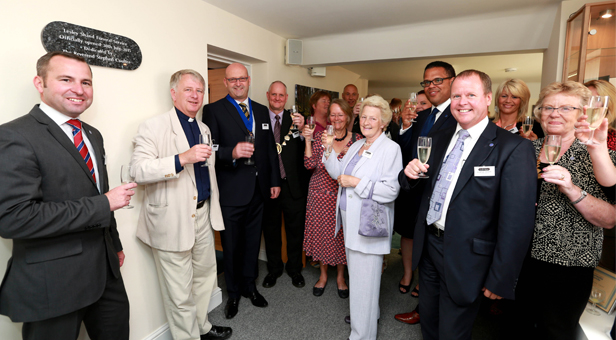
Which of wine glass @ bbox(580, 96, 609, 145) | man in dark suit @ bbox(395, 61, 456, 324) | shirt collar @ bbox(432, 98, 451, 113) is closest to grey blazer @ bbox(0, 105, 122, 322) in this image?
man in dark suit @ bbox(395, 61, 456, 324)

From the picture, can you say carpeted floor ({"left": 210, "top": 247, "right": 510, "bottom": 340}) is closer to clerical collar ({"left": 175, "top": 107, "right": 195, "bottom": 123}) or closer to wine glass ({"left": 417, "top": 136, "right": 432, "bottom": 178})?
wine glass ({"left": 417, "top": 136, "right": 432, "bottom": 178})

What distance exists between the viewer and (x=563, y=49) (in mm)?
3090

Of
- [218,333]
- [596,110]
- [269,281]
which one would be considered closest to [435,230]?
[596,110]

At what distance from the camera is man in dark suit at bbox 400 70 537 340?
1.52m

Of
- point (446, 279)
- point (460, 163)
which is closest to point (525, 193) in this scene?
point (460, 163)

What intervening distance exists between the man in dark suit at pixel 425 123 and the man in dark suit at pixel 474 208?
1.22ft

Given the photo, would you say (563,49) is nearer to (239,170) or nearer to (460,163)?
(460,163)

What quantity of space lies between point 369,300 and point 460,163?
1.22 m

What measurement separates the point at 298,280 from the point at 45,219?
100 inches

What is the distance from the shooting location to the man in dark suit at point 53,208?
1351 millimetres

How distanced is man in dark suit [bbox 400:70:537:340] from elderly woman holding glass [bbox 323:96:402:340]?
13.8 inches

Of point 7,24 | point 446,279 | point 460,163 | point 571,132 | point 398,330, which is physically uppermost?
point 7,24

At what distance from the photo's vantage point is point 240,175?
9.23 feet

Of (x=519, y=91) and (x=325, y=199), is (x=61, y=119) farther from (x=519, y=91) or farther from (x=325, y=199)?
(x=519, y=91)
